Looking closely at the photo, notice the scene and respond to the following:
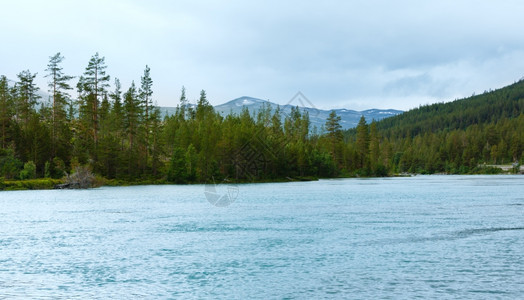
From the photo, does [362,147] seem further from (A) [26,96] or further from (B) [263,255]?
(B) [263,255]

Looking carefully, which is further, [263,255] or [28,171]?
[28,171]

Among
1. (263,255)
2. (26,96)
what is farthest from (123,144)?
(263,255)

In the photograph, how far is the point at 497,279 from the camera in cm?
1992

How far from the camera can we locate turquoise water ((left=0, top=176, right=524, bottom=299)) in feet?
61.7

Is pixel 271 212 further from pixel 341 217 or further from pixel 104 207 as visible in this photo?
pixel 104 207

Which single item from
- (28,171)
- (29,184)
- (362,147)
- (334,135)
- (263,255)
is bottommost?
(263,255)

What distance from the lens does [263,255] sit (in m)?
25.8

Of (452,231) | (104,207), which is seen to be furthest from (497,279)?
(104,207)

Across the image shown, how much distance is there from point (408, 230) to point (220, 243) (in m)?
13.9

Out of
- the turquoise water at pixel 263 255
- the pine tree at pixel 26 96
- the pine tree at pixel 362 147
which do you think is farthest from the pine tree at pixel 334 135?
the turquoise water at pixel 263 255

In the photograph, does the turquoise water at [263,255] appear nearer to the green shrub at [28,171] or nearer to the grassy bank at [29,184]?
the grassy bank at [29,184]

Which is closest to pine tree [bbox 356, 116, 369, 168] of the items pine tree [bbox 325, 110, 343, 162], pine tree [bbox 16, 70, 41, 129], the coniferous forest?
pine tree [bbox 325, 110, 343, 162]

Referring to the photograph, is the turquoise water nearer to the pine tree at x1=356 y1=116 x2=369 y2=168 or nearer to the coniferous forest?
the coniferous forest

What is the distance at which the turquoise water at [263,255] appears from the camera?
18.8 meters
